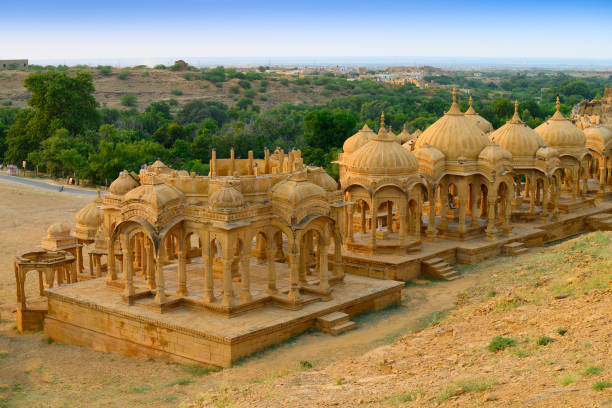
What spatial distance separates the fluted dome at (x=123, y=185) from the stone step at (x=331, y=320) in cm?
728

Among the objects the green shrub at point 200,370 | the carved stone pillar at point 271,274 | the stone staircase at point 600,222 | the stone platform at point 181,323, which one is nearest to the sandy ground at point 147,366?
the green shrub at point 200,370

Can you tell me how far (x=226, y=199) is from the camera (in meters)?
18.1

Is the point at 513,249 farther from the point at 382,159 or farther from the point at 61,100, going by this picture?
the point at 61,100

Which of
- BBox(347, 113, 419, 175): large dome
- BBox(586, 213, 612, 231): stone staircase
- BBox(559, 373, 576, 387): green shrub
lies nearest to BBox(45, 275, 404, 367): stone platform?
BBox(347, 113, 419, 175): large dome

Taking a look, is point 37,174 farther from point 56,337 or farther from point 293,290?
point 293,290

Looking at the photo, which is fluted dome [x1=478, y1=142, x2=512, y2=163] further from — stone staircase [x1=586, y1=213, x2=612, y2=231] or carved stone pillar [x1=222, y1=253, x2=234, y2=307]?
carved stone pillar [x1=222, y1=253, x2=234, y2=307]

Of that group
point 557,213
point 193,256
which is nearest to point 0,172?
point 193,256

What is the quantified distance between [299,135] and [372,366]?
45066 millimetres

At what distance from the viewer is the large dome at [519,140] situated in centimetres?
2888

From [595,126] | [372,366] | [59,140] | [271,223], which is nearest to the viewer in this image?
[372,366]

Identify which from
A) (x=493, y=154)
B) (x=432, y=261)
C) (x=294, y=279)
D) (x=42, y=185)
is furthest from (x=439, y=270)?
(x=42, y=185)

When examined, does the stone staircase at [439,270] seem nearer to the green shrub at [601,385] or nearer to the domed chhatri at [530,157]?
the domed chhatri at [530,157]

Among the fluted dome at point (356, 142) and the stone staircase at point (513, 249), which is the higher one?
the fluted dome at point (356, 142)

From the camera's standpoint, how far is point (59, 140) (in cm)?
5303
